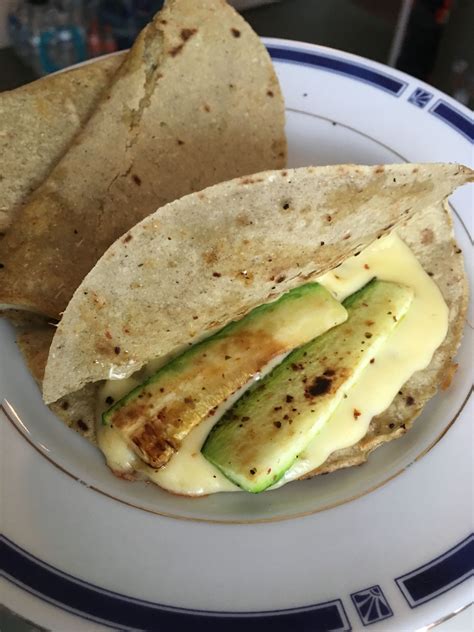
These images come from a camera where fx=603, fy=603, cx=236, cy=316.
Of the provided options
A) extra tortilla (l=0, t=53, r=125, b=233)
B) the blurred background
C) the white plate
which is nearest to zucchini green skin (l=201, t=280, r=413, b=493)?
the white plate

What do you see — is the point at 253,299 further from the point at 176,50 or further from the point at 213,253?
the point at 176,50

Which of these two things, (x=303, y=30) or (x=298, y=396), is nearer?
(x=298, y=396)

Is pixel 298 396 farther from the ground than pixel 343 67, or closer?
closer

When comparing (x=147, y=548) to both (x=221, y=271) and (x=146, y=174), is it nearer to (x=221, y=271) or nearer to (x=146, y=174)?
(x=221, y=271)

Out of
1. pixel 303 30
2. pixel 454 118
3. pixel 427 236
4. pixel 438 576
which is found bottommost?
pixel 438 576

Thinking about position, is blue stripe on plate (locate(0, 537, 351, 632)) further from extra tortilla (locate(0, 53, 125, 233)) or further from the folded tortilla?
extra tortilla (locate(0, 53, 125, 233))

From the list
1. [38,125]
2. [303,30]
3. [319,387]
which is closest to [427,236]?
[319,387]
